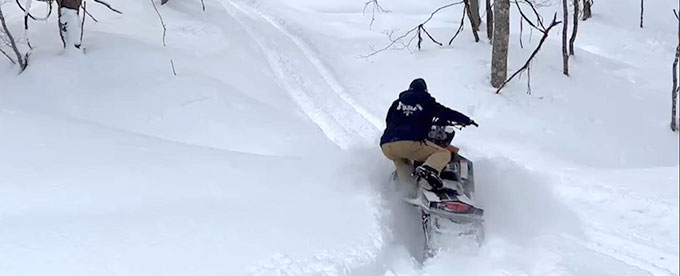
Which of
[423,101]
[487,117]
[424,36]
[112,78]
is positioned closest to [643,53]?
[424,36]

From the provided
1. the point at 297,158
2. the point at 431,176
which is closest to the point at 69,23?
the point at 297,158

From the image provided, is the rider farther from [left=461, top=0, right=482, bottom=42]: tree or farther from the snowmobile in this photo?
[left=461, top=0, right=482, bottom=42]: tree

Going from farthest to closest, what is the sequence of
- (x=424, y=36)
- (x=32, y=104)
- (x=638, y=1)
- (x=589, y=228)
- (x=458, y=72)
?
(x=638, y=1) → (x=424, y=36) → (x=458, y=72) → (x=32, y=104) → (x=589, y=228)

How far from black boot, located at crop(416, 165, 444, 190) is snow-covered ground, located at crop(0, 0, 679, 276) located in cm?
52

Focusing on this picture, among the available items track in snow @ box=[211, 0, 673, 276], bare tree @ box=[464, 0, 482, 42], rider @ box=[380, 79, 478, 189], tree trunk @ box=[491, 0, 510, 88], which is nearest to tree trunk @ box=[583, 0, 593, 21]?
bare tree @ box=[464, 0, 482, 42]

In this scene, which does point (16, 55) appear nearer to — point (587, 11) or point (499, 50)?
point (499, 50)

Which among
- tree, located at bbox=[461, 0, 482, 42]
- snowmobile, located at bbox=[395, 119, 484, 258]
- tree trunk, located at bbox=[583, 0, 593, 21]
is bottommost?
tree trunk, located at bbox=[583, 0, 593, 21]

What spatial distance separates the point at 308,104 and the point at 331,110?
46 cm

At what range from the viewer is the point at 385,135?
655cm

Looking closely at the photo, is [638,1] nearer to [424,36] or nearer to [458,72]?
[424,36]

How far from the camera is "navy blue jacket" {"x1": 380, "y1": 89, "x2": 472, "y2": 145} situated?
250 inches

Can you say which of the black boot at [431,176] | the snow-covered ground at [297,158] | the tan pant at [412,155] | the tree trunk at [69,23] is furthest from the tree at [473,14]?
the tree trunk at [69,23]

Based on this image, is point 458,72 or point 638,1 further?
point 638,1

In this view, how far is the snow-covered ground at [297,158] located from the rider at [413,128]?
16.1 inches
